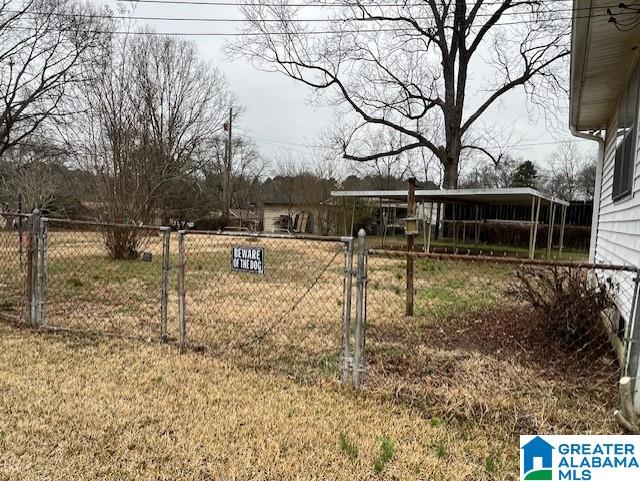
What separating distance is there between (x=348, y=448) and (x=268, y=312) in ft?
11.4

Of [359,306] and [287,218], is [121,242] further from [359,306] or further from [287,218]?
[287,218]

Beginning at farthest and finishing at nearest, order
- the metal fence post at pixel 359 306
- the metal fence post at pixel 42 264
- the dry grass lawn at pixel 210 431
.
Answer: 1. the metal fence post at pixel 42 264
2. the metal fence post at pixel 359 306
3. the dry grass lawn at pixel 210 431

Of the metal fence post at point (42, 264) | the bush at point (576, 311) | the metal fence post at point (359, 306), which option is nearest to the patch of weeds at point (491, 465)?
the metal fence post at point (359, 306)

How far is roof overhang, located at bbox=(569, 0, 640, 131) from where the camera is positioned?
3.60 metres

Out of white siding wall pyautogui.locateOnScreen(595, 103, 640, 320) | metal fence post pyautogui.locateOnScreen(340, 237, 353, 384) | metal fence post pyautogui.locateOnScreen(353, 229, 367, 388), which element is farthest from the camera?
white siding wall pyautogui.locateOnScreen(595, 103, 640, 320)

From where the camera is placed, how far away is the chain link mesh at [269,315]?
13.4 feet

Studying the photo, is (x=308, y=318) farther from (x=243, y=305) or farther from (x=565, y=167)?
(x=565, y=167)

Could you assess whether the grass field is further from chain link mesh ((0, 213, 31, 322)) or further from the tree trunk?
the tree trunk

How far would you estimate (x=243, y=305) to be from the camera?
629 cm

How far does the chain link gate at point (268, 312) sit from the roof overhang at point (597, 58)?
2622 mm

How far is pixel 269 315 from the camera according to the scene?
5680 mm

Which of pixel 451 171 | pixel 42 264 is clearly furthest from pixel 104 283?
pixel 451 171

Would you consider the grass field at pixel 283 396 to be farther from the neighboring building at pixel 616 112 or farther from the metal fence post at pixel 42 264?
the neighboring building at pixel 616 112

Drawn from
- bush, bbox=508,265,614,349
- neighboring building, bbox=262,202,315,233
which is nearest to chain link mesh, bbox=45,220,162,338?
bush, bbox=508,265,614,349
